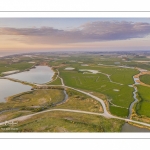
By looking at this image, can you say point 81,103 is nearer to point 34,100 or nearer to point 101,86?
point 34,100

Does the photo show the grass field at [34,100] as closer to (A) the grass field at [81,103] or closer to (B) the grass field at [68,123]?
(A) the grass field at [81,103]

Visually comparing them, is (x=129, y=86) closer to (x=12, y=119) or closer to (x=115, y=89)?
(x=115, y=89)

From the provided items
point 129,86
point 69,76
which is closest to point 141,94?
point 129,86

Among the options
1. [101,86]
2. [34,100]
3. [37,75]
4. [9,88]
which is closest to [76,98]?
[34,100]

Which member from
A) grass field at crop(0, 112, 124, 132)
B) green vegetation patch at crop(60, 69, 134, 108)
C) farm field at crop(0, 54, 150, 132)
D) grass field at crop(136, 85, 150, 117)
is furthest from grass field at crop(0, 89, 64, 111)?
grass field at crop(136, 85, 150, 117)

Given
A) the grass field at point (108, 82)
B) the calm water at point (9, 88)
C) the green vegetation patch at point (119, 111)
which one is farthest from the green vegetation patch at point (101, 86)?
the calm water at point (9, 88)

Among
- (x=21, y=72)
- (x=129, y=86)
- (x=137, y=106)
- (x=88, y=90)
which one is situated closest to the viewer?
(x=137, y=106)
